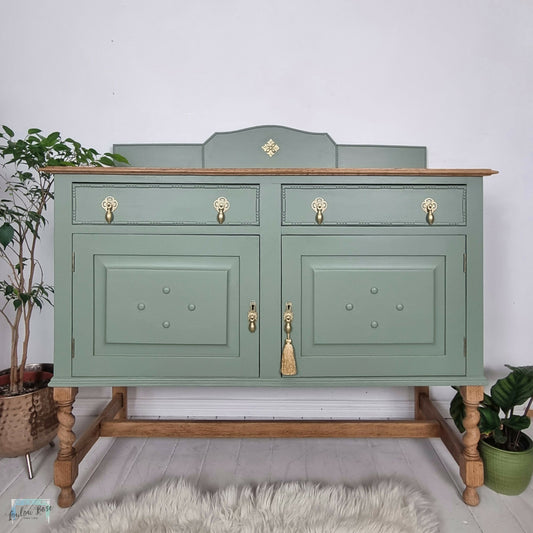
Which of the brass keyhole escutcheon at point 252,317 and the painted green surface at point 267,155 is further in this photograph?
the painted green surface at point 267,155

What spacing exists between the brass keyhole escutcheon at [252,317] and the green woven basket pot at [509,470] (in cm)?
95

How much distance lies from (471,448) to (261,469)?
2.47 feet

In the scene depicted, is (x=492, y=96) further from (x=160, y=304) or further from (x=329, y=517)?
(x=329, y=517)

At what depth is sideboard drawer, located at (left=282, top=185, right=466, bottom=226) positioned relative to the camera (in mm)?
1149

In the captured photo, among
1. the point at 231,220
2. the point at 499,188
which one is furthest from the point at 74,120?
the point at 499,188

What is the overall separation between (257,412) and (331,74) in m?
1.68

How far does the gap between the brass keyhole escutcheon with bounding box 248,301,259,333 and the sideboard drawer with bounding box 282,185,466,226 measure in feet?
0.98

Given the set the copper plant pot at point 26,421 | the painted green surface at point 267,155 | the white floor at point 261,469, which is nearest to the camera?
the white floor at point 261,469

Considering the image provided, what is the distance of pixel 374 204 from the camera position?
3.79 ft

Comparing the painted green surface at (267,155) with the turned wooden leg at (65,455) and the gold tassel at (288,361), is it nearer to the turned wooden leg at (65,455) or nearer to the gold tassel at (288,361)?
the gold tassel at (288,361)

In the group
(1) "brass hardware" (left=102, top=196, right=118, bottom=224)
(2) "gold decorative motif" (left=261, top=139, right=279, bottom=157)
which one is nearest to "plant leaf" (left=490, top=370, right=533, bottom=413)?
(2) "gold decorative motif" (left=261, top=139, right=279, bottom=157)

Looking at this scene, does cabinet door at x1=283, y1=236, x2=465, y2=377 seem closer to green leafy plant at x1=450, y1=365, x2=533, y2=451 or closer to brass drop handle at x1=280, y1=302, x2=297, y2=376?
brass drop handle at x1=280, y1=302, x2=297, y2=376

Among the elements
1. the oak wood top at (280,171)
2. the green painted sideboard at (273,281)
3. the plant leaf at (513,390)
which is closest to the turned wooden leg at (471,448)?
the green painted sideboard at (273,281)

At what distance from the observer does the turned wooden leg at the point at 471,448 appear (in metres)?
1.16
